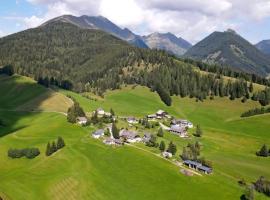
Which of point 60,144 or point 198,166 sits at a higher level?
point 198,166

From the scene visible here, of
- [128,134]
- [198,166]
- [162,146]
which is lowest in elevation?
A: [198,166]

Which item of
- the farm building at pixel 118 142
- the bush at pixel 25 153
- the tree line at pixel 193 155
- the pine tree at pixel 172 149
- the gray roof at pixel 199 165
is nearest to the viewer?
the gray roof at pixel 199 165

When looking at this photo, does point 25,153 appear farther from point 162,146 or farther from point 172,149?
point 172,149

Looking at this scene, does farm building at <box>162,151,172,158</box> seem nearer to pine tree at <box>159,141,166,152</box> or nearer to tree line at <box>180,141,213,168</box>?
tree line at <box>180,141,213,168</box>

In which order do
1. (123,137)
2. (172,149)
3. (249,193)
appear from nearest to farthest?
(249,193), (172,149), (123,137)

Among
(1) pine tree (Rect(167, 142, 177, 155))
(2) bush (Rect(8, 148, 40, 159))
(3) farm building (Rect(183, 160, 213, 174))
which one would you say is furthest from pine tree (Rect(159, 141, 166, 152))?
(2) bush (Rect(8, 148, 40, 159))

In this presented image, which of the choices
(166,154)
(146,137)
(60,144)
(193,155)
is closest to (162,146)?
(166,154)

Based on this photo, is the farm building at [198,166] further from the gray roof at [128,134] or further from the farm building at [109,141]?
the gray roof at [128,134]

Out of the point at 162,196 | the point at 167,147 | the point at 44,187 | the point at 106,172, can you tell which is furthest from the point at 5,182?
the point at 167,147

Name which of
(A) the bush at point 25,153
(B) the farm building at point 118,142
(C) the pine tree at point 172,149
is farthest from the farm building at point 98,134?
(C) the pine tree at point 172,149
